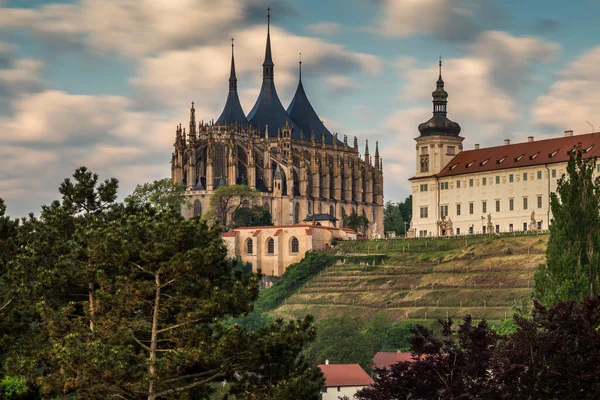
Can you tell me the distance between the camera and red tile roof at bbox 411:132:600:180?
100500 millimetres

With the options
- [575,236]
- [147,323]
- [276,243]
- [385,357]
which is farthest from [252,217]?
[147,323]

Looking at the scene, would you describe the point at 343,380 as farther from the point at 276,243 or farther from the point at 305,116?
the point at 305,116

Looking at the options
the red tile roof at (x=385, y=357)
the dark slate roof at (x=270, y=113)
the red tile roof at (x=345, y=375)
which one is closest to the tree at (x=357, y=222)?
the dark slate roof at (x=270, y=113)

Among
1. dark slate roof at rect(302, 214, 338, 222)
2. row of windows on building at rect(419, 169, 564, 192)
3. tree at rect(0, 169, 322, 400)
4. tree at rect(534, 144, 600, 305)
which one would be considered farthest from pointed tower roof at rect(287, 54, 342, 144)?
tree at rect(0, 169, 322, 400)

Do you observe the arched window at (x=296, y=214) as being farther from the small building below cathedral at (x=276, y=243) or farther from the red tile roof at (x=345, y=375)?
the red tile roof at (x=345, y=375)

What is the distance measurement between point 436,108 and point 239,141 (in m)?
32.2

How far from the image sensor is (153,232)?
36.6 m

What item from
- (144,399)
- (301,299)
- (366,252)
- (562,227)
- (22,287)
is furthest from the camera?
(366,252)

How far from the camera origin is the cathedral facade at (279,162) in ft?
445

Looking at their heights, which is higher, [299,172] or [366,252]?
[299,172]

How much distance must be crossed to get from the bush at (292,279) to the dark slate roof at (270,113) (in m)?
36.4

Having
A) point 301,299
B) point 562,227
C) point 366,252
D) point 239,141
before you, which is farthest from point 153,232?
point 239,141

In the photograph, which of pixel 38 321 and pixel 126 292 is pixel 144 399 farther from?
pixel 38 321

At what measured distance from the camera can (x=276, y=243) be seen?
388 feet
